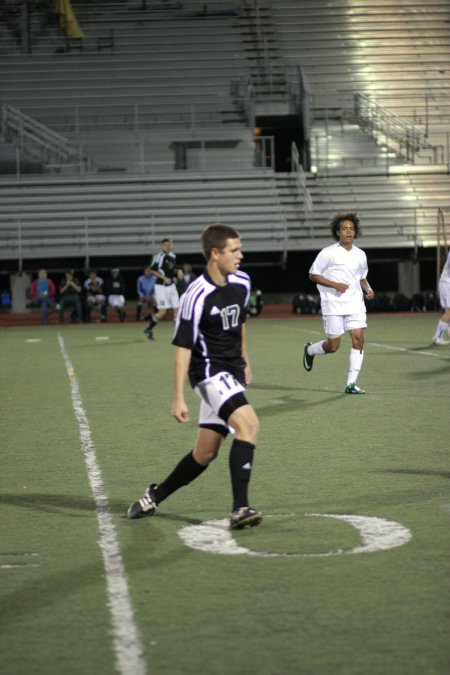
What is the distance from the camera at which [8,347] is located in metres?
21.6

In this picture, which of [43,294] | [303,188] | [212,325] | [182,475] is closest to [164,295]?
[43,294]

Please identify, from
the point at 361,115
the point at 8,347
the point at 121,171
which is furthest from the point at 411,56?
the point at 8,347

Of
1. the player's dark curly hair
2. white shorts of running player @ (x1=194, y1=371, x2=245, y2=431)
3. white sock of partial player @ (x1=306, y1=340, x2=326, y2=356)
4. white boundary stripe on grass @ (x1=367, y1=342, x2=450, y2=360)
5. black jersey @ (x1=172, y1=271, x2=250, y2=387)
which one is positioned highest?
the player's dark curly hair

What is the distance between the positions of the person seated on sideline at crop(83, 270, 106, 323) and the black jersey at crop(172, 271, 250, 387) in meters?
24.5

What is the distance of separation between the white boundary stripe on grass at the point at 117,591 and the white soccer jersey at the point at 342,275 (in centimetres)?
474

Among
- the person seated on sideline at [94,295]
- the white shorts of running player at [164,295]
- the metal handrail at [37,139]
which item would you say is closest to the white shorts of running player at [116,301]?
the person seated on sideline at [94,295]

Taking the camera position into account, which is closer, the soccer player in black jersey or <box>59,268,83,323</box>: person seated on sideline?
the soccer player in black jersey

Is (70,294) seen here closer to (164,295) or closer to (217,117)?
(164,295)

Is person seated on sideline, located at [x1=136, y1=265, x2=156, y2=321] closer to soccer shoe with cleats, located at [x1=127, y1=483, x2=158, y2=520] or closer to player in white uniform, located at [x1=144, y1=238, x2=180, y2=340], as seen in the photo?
player in white uniform, located at [x1=144, y1=238, x2=180, y2=340]

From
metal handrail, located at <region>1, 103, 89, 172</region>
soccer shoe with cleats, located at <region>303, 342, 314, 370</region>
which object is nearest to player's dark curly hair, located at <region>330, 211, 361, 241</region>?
soccer shoe with cleats, located at <region>303, 342, 314, 370</region>

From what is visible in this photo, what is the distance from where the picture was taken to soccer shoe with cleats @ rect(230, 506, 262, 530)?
5.77 meters

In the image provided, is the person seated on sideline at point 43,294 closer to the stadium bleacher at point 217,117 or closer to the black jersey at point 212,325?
the stadium bleacher at point 217,117

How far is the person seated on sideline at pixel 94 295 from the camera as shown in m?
30.3

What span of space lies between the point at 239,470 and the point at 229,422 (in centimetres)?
25
